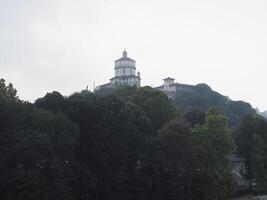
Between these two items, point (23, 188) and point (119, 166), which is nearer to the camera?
point (23, 188)

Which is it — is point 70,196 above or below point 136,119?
below

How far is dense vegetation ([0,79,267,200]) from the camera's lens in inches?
1275

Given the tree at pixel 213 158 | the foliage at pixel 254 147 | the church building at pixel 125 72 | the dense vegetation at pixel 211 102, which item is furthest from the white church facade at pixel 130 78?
the tree at pixel 213 158

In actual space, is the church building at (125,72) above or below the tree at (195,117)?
above

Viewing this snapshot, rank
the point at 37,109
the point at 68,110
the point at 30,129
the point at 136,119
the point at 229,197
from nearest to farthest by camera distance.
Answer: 1. the point at 30,129
2. the point at 37,109
3. the point at 68,110
4. the point at 136,119
5. the point at 229,197

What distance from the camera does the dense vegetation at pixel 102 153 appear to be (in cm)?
3238

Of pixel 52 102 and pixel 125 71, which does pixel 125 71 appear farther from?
pixel 52 102

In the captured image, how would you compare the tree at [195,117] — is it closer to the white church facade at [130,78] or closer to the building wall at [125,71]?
the white church facade at [130,78]

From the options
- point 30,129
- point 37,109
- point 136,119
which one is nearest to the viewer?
point 30,129

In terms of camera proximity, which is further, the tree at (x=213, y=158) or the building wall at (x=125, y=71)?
the building wall at (x=125, y=71)

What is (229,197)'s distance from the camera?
2009 inches

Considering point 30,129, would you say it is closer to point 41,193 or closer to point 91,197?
point 41,193

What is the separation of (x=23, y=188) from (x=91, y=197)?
7.77 meters

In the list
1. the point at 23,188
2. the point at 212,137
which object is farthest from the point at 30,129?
the point at 212,137
